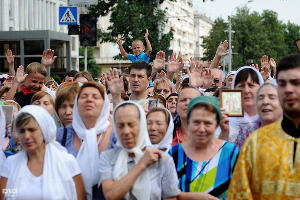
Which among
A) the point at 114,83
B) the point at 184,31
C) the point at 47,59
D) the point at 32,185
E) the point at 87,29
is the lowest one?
the point at 32,185

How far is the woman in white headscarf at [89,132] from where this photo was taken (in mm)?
5152

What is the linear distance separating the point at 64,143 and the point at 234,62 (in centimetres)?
6848

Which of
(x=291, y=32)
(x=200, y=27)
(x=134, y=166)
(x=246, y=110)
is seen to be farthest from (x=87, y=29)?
(x=200, y=27)

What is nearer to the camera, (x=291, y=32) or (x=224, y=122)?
(x=224, y=122)

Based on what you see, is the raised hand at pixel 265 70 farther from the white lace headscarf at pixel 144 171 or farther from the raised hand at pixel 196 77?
the white lace headscarf at pixel 144 171

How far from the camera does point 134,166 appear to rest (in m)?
4.71

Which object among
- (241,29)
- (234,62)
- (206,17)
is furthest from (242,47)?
(206,17)

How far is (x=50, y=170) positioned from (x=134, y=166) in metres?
0.78

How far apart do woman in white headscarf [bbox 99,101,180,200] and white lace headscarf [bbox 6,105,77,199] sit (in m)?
0.32

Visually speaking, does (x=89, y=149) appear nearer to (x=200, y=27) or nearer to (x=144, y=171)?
(x=144, y=171)

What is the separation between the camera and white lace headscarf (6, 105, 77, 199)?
494cm

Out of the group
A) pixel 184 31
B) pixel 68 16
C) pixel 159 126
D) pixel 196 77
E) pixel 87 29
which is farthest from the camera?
pixel 184 31

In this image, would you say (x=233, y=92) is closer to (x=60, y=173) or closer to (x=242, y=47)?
(x=60, y=173)

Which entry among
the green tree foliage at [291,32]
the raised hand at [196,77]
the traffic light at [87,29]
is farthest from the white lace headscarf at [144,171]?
the green tree foliage at [291,32]
